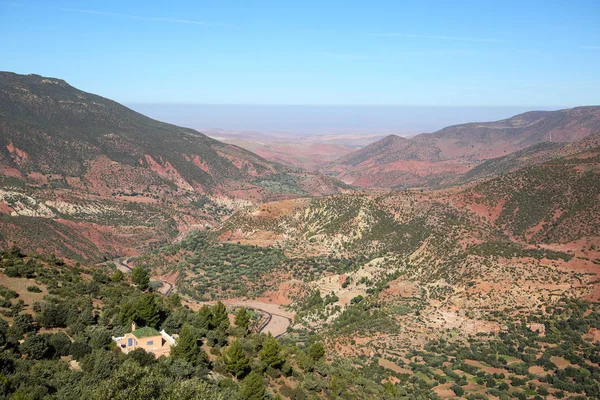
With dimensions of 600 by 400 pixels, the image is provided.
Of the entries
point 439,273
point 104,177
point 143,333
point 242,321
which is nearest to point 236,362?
point 143,333

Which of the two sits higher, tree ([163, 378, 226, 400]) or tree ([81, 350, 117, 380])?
tree ([163, 378, 226, 400])

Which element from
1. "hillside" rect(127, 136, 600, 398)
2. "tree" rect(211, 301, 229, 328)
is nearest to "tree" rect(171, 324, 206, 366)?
"tree" rect(211, 301, 229, 328)

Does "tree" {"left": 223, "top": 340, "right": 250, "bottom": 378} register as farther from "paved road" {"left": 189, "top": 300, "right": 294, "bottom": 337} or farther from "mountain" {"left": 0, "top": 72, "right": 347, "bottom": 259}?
"mountain" {"left": 0, "top": 72, "right": 347, "bottom": 259}

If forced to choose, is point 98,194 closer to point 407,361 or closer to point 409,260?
point 409,260

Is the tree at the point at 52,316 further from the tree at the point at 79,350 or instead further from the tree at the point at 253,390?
the tree at the point at 253,390

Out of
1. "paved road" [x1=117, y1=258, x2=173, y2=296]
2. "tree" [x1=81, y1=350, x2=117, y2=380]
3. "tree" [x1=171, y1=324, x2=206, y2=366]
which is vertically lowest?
"paved road" [x1=117, y1=258, x2=173, y2=296]

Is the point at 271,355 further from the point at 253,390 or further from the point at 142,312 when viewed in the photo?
the point at 142,312
